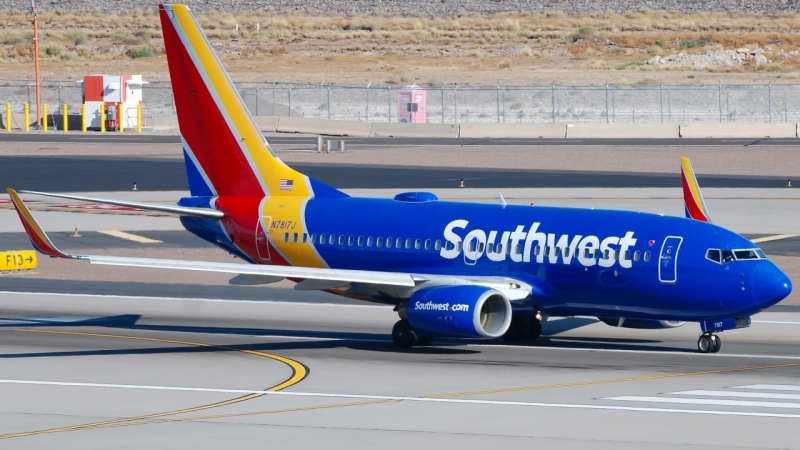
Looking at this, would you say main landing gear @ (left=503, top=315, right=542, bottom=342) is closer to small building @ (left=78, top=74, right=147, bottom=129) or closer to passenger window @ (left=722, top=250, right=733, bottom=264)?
passenger window @ (left=722, top=250, right=733, bottom=264)

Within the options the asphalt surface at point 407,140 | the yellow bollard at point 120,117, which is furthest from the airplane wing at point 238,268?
the yellow bollard at point 120,117

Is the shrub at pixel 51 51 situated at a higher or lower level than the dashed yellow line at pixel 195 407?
higher

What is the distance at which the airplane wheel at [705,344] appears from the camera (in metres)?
32.0

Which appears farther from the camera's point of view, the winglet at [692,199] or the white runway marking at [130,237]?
the white runway marking at [130,237]

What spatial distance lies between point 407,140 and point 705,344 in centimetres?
6575

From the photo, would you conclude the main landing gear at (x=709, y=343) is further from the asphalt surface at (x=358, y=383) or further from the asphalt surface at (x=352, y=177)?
the asphalt surface at (x=352, y=177)

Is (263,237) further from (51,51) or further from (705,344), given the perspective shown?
(51,51)

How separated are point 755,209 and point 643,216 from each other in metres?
30.1

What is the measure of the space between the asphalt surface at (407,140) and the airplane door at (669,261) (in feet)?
198

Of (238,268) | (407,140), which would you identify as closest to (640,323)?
(238,268)

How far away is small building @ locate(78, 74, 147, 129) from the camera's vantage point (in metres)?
102

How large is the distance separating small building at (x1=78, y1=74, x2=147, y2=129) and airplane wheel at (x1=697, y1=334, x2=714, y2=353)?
76.1 meters

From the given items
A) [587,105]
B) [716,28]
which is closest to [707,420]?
[587,105]

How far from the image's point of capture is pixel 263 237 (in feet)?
119
